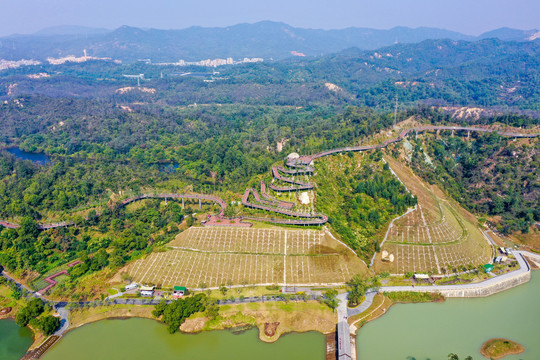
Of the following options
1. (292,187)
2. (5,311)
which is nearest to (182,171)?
(292,187)

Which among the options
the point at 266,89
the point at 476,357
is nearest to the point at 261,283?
the point at 476,357

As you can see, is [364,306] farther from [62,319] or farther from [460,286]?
[62,319]

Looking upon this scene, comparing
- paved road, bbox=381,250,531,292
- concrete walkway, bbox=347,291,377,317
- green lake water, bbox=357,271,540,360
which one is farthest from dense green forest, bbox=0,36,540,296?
green lake water, bbox=357,271,540,360

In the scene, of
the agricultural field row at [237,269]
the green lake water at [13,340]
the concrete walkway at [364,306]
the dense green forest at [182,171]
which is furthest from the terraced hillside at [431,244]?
the green lake water at [13,340]

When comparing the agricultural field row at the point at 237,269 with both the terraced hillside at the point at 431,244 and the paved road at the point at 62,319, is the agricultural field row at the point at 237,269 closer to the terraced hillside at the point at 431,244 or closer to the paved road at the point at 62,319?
the terraced hillside at the point at 431,244

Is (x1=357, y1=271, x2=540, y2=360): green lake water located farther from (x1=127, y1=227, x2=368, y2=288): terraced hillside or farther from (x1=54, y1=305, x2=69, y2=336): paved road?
(x1=54, y1=305, x2=69, y2=336): paved road

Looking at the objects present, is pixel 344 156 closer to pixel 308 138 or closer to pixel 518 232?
pixel 308 138

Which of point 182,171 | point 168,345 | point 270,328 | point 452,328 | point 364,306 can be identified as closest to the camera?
point 168,345
